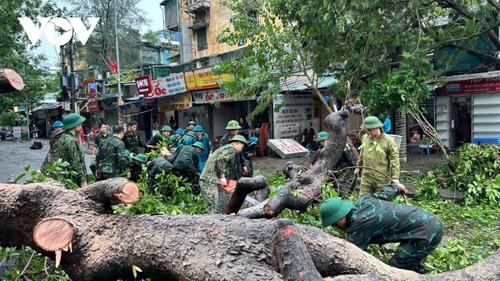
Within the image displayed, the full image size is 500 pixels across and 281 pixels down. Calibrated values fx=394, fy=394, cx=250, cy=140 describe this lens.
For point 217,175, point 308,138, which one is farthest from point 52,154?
point 308,138

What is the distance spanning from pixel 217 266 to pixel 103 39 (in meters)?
27.4

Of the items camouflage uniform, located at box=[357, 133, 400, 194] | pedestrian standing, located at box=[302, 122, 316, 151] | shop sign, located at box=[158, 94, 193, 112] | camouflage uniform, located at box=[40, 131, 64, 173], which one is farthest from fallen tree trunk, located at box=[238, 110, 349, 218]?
shop sign, located at box=[158, 94, 193, 112]

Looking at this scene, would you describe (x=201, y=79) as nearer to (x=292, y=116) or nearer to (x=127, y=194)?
(x=292, y=116)

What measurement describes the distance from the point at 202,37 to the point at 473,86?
51.6 ft

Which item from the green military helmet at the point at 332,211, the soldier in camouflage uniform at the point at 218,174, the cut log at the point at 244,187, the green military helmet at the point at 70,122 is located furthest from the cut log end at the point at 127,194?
the green military helmet at the point at 70,122

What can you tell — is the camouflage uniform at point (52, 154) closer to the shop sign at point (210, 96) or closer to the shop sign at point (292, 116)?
the shop sign at point (292, 116)

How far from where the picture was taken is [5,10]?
14.0m

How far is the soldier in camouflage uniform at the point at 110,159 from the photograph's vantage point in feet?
19.6

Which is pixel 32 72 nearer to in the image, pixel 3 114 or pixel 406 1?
pixel 3 114

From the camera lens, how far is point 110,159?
6.00 metres

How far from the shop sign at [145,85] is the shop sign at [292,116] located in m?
7.05

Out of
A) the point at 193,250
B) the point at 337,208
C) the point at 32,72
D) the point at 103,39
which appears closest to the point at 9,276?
the point at 193,250

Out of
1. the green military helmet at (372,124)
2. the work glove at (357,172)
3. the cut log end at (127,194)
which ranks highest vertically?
the green military helmet at (372,124)

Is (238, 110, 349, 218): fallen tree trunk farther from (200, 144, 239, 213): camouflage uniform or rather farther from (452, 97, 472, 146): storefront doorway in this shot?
(452, 97, 472, 146): storefront doorway
